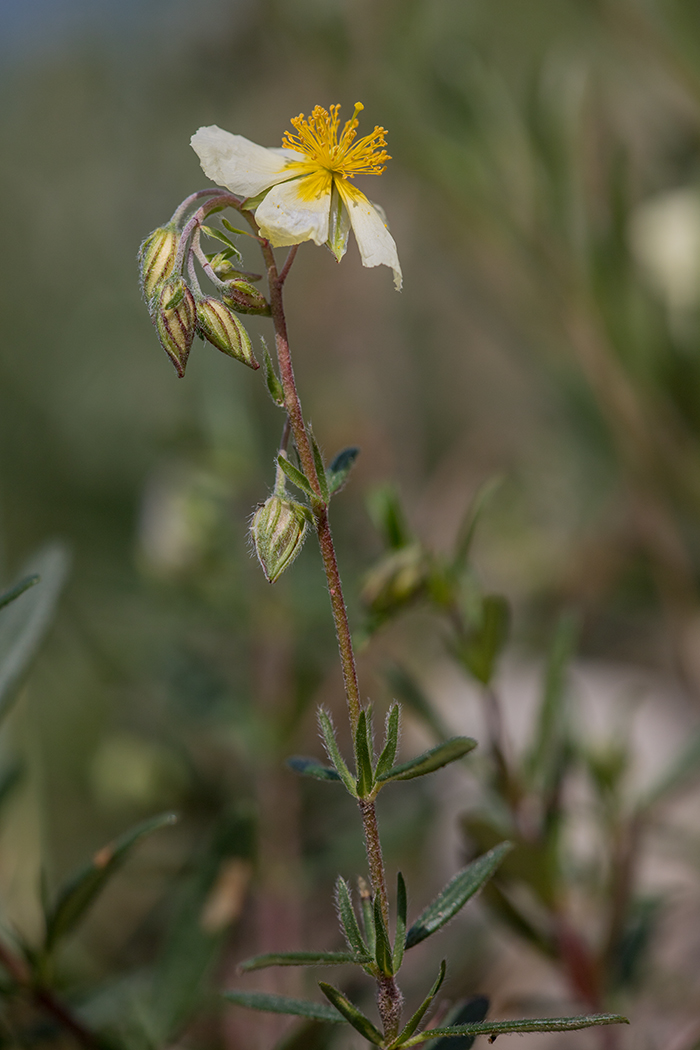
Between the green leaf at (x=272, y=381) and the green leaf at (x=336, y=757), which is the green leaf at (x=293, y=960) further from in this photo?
the green leaf at (x=272, y=381)

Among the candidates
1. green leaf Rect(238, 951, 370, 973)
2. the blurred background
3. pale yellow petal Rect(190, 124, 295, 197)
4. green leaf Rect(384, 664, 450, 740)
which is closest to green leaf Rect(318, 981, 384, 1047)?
green leaf Rect(238, 951, 370, 973)

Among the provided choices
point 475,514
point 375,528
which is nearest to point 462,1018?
point 475,514

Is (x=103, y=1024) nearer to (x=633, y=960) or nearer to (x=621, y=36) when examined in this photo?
(x=633, y=960)

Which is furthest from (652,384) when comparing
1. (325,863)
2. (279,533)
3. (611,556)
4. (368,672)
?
(279,533)

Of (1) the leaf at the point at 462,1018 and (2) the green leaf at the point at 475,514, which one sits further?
(2) the green leaf at the point at 475,514

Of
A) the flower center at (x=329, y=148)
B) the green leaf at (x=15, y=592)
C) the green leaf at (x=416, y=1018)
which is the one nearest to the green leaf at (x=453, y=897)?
the green leaf at (x=416, y=1018)

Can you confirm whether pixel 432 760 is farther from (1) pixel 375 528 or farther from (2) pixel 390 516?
(1) pixel 375 528

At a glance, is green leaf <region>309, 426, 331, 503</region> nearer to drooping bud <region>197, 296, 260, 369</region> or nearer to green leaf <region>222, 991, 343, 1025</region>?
drooping bud <region>197, 296, 260, 369</region>
